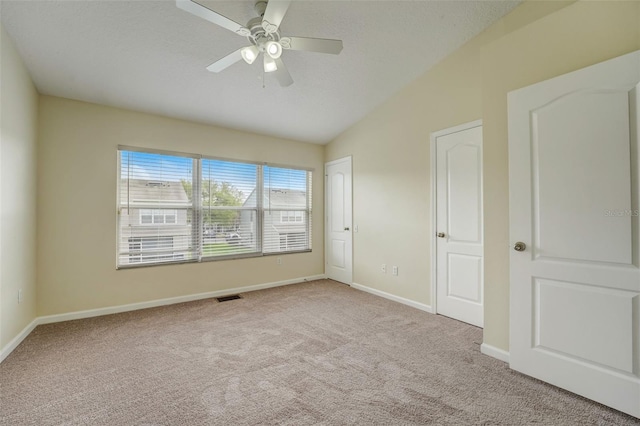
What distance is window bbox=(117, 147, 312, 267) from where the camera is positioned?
3.58m

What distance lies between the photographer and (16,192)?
2561mm

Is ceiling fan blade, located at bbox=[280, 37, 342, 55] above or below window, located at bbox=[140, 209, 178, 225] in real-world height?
above

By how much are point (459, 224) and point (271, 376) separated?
Answer: 2.52 metres

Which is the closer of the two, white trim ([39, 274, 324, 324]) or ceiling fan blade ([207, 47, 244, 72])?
ceiling fan blade ([207, 47, 244, 72])

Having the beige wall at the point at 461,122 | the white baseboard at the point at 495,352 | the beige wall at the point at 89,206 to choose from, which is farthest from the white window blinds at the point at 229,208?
the white baseboard at the point at 495,352

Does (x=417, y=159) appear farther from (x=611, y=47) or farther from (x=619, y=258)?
(x=619, y=258)

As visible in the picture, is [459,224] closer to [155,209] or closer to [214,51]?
[214,51]

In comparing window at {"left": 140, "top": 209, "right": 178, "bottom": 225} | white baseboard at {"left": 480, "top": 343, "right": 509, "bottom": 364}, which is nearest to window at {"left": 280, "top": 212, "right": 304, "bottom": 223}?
window at {"left": 140, "top": 209, "right": 178, "bottom": 225}

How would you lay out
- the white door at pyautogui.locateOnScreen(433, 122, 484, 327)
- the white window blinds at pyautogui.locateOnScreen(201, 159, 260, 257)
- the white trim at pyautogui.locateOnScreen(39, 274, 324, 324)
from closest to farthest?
the white door at pyautogui.locateOnScreen(433, 122, 484, 327) < the white trim at pyautogui.locateOnScreen(39, 274, 324, 324) < the white window blinds at pyautogui.locateOnScreen(201, 159, 260, 257)

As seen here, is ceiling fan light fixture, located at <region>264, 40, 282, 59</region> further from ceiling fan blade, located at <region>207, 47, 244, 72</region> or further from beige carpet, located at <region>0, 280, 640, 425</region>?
beige carpet, located at <region>0, 280, 640, 425</region>

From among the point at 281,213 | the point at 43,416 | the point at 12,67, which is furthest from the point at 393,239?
the point at 12,67

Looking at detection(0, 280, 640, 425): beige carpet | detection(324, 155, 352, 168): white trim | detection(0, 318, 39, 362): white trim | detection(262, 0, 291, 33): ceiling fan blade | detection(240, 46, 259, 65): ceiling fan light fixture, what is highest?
detection(262, 0, 291, 33): ceiling fan blade

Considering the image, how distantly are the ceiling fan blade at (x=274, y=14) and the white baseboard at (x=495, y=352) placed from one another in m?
3.03

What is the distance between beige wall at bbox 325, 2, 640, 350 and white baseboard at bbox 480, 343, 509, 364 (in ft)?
0.17
